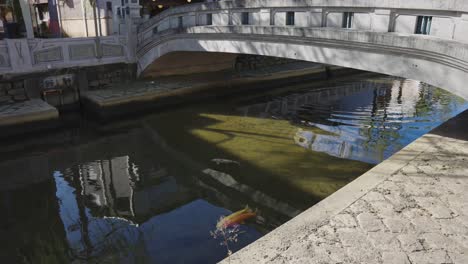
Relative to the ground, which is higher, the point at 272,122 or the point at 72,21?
the point at 72,21

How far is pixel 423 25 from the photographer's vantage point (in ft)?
17.6

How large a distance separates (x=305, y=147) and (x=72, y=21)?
500 inches

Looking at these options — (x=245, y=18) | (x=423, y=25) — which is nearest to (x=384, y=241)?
(x=423, y=25)

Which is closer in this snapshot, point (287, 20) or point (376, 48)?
point (376, 48)

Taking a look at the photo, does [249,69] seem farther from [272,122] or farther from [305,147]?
[305,147]

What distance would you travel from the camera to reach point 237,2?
352 inches

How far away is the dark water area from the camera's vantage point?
5.28 meters

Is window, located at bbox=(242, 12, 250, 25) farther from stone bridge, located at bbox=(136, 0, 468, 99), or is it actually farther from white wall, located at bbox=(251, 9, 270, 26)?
white wall, located at bbox=(251, 9, 270, 26)

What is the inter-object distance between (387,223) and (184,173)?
451 cm

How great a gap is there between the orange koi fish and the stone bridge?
3.10 m

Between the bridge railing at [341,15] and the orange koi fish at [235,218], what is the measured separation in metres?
3.50

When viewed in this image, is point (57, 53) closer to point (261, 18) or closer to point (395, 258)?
point (261, 18)

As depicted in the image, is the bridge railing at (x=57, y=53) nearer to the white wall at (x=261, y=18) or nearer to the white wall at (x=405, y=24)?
the white wall at (x=261, y=18)

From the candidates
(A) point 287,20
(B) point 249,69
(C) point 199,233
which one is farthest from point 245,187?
(B) point 249,69
